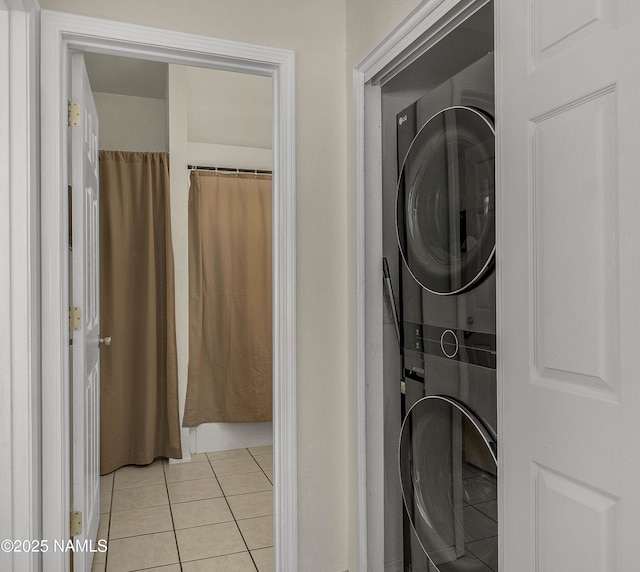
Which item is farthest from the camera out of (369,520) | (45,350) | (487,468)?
(369,520)

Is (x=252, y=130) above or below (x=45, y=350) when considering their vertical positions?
above

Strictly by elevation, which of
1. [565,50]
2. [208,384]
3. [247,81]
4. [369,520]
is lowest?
[369,520]

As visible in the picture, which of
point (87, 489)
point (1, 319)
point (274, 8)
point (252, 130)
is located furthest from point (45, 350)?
point (252, 130)

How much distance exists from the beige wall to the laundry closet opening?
1318 mm

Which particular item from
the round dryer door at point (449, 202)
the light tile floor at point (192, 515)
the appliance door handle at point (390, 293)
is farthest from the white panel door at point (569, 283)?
the light tile floor at point (192, 515)

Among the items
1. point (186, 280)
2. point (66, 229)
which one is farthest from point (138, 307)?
point (66, 229)

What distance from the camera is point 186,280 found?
3.62m

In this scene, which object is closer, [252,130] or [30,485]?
[30,485]

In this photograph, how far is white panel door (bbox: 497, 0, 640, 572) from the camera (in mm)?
943

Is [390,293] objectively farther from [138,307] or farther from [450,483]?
[138,307]

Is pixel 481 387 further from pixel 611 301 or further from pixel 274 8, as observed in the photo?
pixel 274 8

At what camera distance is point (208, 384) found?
3.69m

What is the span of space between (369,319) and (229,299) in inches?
76.1

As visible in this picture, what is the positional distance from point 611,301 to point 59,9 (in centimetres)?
189
